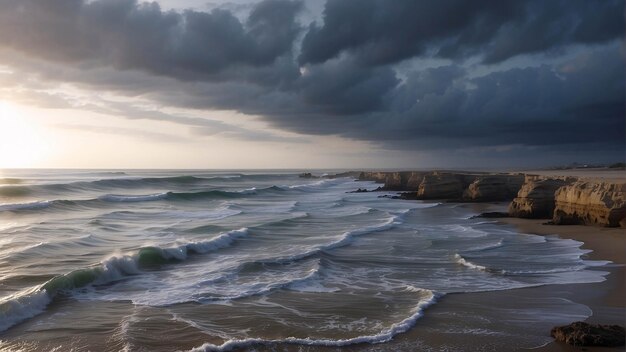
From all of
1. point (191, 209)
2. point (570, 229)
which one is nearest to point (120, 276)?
point (570, 229)

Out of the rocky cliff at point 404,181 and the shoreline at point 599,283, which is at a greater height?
the rocky cliff at point 404,181

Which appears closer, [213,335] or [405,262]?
[213,335]

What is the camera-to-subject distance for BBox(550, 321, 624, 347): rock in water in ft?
27.5

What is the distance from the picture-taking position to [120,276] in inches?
591

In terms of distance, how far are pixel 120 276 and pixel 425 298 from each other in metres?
9.01

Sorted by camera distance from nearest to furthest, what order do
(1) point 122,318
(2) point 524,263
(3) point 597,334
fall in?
(3) point 597,334 → (1) point 122,318 → (2) point 524,263

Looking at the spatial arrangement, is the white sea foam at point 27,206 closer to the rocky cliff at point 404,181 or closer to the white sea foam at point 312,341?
the white sea foam at point 312,341

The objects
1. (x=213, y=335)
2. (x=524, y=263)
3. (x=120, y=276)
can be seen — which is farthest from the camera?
(x=524, y=263)

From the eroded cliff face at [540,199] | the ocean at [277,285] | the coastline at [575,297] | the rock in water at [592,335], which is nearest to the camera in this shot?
the rock in water at [592,335]

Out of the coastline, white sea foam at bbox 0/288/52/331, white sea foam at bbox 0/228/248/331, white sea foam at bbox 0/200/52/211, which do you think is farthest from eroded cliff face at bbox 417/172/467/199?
white sea foam at bbox 0/288/52/331

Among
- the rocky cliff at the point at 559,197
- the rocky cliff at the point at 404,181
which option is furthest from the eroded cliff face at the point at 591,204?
the rocky cliff at the point at 404,181

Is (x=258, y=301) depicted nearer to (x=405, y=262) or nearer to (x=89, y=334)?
(x=89, y=334)

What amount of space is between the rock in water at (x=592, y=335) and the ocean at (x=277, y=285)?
45 centimetres

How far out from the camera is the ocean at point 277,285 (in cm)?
→ 945
